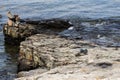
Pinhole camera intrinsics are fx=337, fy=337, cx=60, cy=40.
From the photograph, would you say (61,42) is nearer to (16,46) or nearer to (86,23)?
(16,46)

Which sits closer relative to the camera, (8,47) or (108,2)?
(8,47)

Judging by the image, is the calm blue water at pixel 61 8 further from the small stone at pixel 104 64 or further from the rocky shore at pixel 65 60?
the small stone at pixel 104 64

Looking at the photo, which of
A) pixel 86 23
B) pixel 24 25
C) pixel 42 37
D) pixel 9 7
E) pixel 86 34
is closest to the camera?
pixel 42 37

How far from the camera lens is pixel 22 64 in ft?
63.8

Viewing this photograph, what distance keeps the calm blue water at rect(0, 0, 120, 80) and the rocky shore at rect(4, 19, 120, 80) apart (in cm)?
1081

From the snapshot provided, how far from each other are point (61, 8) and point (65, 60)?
2533cm

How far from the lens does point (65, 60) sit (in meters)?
16.0

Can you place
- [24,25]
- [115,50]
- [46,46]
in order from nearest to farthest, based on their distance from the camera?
1. [115,50]
2. [46,46]
3. [24,25]

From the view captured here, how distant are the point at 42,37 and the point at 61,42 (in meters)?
2.11

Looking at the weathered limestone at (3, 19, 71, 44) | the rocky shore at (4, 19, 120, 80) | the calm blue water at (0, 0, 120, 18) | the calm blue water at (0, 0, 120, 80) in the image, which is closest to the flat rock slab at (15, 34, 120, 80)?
the rocky shore at (4, 19, 120, 80)

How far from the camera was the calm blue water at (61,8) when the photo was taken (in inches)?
1443

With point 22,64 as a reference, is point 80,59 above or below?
above

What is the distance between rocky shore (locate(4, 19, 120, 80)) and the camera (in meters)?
11.4

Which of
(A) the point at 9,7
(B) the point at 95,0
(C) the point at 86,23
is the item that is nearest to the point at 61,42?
(C) the point at 86,23
